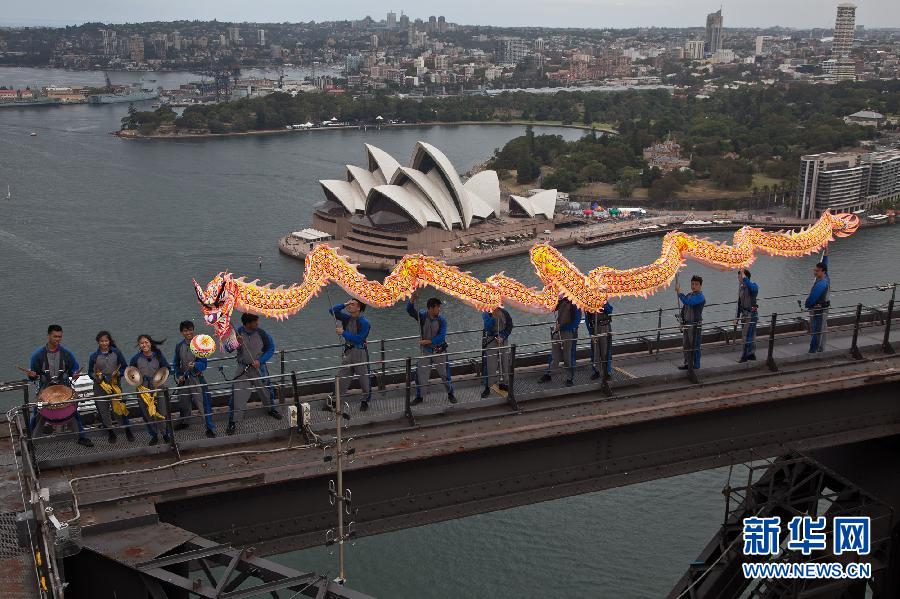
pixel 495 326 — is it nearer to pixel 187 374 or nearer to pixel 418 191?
pixel 187 374

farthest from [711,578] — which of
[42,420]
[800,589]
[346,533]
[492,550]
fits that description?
[492,550]

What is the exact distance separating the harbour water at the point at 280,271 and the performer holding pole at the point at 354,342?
5.01m

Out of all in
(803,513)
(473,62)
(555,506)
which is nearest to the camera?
(803,513)

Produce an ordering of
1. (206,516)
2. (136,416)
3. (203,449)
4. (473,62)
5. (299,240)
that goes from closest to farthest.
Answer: (206,516), (203,449), (136,416), (299,240), (473,62)

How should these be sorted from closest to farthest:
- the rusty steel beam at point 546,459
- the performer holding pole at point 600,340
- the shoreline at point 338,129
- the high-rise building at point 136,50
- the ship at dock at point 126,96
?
the rusty steel beam at point 546,459 < the performer holding pole at point 600,340 < the shoreline at point 338,129 < the ship at dock at point 126,96 < the high-rise building at point 136,50

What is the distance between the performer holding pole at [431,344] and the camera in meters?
6.17

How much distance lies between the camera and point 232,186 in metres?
41.0

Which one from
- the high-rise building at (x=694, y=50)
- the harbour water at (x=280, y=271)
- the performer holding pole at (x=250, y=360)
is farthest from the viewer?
the high-rise building at (x=694, y=50)

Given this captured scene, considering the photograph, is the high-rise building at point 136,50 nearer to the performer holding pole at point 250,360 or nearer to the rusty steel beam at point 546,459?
the performer holding pole at point 250,360

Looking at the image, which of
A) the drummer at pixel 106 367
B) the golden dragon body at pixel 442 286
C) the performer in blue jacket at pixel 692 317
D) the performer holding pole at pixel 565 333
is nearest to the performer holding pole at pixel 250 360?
the golden dragon body at pixel 442 286

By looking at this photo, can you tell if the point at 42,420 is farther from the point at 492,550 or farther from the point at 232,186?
the point at 232,186

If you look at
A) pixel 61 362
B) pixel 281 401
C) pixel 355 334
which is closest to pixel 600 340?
pixel 355 334

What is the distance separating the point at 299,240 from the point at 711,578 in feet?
86.5

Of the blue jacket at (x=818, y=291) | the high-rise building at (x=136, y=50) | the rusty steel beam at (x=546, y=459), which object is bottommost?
the rusty steel beam at (x=546, y=459)
